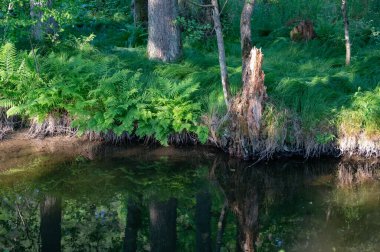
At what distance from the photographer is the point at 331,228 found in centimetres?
778

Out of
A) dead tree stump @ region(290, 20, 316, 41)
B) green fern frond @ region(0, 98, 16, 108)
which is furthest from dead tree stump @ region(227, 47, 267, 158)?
green fern frond @ region(0, 98, 16, 108)

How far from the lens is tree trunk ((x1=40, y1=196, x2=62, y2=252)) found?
7.42m

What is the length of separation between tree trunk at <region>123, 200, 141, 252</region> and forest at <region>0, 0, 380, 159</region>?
6.51 feet

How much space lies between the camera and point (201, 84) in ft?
35.7

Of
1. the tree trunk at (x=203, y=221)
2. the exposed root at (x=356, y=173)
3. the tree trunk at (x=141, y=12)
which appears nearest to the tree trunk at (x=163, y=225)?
the tree trunk at (x=203, y=221)

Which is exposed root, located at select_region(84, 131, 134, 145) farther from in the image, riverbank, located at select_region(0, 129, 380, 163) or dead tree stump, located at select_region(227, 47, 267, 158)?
dead tree stump, located at select_region(227, 47, 267, 158)

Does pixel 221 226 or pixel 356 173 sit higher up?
pixel 356 173

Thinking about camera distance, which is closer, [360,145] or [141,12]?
[360,145]

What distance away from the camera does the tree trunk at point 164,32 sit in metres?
12.0

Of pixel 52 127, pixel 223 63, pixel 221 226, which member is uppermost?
pixel 223 63

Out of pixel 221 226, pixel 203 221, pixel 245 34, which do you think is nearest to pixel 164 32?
pixel 245 34

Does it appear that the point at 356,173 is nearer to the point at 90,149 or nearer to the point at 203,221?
the point at 203,221

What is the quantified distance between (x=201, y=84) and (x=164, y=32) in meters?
1.81

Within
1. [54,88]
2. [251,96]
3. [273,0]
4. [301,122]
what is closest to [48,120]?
[54,88]
